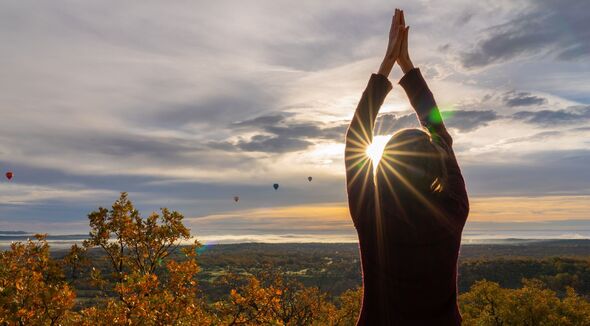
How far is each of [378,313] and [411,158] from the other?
77cm

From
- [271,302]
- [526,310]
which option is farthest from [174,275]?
[526,310]

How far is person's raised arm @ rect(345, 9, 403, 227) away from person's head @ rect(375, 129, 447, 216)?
6.1 inches

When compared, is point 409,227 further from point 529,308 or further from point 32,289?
point 529,308

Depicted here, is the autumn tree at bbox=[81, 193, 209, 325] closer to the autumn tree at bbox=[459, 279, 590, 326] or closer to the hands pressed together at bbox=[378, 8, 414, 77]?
the hands pressed together at bbox=[378, 8, 414, 77]

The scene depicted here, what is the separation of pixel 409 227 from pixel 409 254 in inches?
5.1

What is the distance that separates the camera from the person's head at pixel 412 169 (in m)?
1.71

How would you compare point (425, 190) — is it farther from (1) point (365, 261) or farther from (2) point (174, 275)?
(2) point (174, 275)

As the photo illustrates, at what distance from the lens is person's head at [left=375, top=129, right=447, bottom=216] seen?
1.71m

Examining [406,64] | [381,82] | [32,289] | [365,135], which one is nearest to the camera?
[365,135]

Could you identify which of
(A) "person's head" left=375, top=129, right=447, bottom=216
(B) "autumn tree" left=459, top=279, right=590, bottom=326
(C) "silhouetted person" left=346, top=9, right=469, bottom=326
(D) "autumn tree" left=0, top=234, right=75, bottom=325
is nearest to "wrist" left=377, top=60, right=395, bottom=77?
(C) "silhouetted person" left=346, top=9, right=469, bottom=326

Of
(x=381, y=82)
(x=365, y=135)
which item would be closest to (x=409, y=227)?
(x=365, y=135)

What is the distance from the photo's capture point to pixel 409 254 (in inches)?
69.6

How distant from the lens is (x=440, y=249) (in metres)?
1.78

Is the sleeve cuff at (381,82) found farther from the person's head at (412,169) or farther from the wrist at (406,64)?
the person's head at (412,169)
